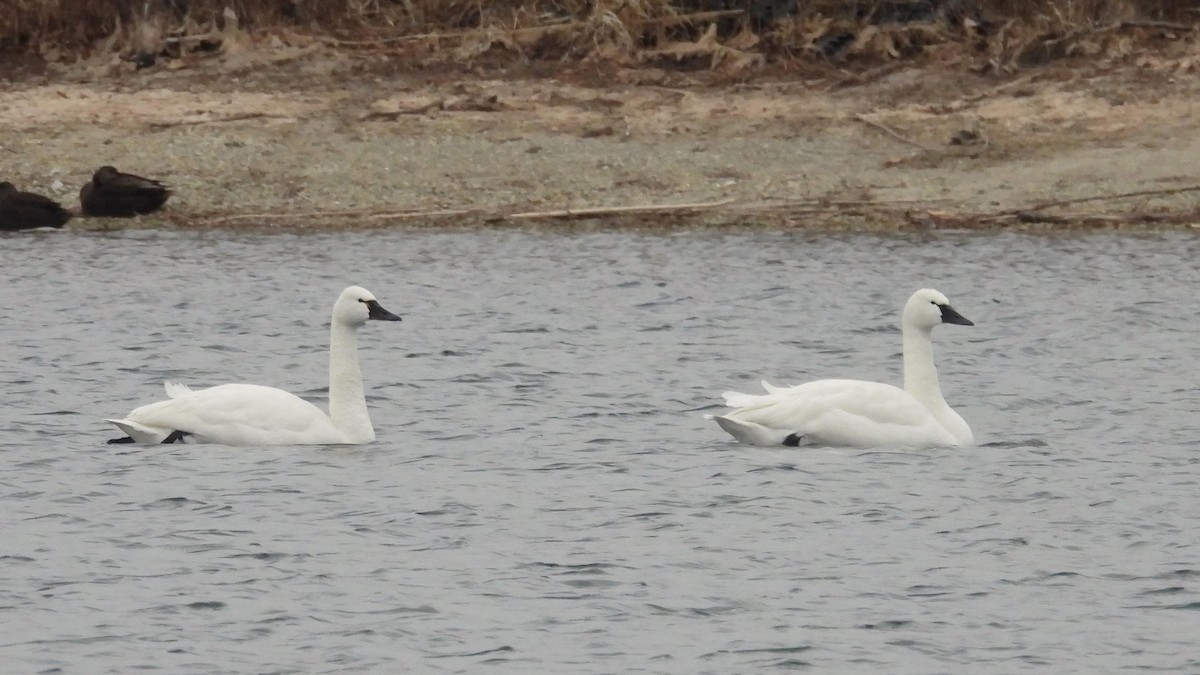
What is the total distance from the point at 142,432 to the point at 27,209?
10517 millimetres

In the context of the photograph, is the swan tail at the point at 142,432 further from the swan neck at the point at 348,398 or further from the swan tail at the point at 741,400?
the swan tail at the point at 741,400

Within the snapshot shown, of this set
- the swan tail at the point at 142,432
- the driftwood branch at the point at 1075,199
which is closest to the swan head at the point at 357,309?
the swan tail at the point at 142,432

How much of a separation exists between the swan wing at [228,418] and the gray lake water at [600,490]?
0.35ft

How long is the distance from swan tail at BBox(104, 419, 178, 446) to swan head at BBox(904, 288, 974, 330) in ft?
12.6

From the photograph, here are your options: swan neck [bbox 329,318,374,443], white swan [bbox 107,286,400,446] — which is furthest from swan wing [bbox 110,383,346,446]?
swan neck [bbox 329,318,374,443]

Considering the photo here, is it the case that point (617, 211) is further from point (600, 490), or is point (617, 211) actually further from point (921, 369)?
point (600, 490)

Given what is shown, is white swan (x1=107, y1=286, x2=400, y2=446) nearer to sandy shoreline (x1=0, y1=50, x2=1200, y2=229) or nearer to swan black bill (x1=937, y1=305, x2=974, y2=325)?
swan black bill (x1=937, y1=305, x2=974, y2=325)

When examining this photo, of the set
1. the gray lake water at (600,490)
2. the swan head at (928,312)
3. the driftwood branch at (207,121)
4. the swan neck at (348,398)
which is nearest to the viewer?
the gray lake water at (600,490)

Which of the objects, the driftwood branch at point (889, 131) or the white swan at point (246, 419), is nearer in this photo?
the white swan at point (246, 419)

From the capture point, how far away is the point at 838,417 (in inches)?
470

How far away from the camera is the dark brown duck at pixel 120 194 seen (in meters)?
21.7

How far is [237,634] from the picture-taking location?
27.3 ft

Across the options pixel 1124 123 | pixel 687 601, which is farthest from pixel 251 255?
pixel 687 601

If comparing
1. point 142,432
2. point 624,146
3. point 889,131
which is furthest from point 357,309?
point 889,131
